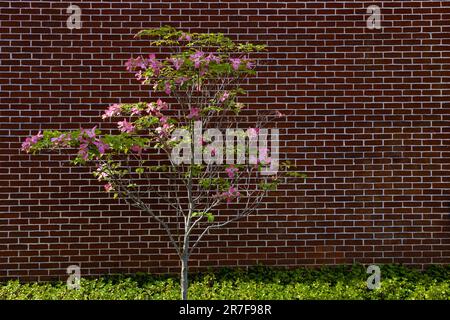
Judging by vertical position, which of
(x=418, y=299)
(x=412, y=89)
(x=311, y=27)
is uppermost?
(x=311, y=27)

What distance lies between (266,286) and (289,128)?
6.24 feet

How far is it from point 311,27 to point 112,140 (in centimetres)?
316

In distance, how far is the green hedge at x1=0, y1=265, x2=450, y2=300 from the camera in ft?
18.7

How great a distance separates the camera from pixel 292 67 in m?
6.57

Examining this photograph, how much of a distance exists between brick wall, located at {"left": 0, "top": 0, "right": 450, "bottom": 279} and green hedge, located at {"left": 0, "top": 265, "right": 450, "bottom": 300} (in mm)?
174

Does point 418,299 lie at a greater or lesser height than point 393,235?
lesser

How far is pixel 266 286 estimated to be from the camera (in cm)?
594

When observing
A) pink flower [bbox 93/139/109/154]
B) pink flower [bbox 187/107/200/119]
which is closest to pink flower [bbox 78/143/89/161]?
pink flower [bbox 93/139/109/154]

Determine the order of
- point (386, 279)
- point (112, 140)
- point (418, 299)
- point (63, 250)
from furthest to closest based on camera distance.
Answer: point (63, 250) < point (386, 279) < point (418, 299) < point (112, 140)

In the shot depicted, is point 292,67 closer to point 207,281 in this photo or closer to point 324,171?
point 324,171

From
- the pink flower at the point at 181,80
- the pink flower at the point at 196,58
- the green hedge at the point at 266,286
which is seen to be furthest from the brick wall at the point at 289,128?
the pink flower at the point at 196,58

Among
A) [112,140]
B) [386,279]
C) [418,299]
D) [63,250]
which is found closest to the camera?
[112,140]

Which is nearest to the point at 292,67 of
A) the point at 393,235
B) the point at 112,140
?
the point at 393,235

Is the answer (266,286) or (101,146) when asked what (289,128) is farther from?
(101,146)
